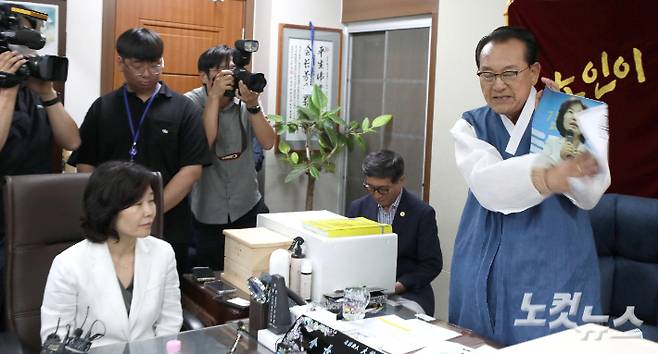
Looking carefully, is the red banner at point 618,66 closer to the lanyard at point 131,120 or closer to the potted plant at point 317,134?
the potted plant at point 317,134

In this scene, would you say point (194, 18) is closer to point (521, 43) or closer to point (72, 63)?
point (72, 63)

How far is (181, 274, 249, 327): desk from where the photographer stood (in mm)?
1957

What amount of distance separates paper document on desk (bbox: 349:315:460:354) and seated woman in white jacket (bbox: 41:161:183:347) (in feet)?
2.09

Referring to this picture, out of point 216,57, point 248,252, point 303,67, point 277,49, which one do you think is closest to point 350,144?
point 303,67

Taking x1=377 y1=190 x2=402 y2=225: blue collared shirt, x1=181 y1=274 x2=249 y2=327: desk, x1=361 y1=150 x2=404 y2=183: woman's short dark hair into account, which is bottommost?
x1=181 y1=274 x2=249 y2=327: desk

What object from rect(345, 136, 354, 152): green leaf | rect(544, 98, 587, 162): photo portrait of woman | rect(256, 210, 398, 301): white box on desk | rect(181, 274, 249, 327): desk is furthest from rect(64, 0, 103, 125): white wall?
rect(544, 98, 587, 162): photo portrait of woman

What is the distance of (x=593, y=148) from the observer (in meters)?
1.27

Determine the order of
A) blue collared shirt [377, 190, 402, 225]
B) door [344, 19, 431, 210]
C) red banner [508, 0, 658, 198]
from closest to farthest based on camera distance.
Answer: red banner [508, 0, 658, 198], blue collared shirt [377, 190, 402, 225], door [344, 19, 431, 210]

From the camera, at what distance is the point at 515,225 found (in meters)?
1.52

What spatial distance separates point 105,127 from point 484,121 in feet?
5.53

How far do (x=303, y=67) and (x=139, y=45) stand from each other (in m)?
1.84

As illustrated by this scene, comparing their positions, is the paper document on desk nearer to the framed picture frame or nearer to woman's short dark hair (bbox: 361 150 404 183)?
woman's short dark hair (bbox: 361 150 404 183)

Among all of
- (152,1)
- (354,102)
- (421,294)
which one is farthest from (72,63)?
(421,294)

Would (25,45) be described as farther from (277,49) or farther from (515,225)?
(277,49)
